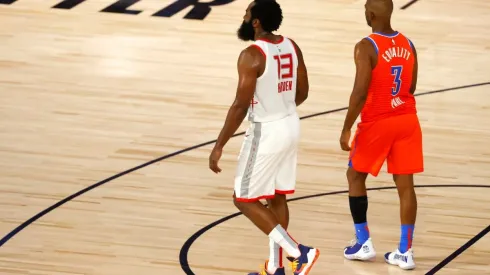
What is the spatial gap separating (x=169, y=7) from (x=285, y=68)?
9686 mm

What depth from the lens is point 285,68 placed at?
6398mm

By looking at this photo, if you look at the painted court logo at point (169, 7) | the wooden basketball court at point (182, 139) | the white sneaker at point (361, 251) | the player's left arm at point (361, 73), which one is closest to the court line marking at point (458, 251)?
the wooden basketball court at point (182, 139)

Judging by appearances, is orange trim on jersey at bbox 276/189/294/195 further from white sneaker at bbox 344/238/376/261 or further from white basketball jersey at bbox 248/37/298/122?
white sneaker at bbox 344/238/376/261

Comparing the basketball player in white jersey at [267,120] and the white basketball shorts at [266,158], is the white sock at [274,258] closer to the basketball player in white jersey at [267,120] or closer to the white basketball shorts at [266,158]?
the basketball player in white jersey at [267,120]

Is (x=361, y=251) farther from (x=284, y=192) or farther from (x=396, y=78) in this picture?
(x=396, y=78)

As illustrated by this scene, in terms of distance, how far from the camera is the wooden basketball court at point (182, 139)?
7543 millimetres

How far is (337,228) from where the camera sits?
314 inches

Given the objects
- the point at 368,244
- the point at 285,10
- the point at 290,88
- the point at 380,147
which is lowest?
the point at 285,10

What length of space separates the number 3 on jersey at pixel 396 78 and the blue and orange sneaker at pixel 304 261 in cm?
111

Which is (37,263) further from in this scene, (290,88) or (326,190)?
(326,190)

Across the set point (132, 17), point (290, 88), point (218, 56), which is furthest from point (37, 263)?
point (132, 17)

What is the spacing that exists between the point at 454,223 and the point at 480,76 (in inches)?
195

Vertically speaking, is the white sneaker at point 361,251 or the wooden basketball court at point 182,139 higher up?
the white sneaker at point 361,251

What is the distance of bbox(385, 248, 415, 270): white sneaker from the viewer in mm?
7125
